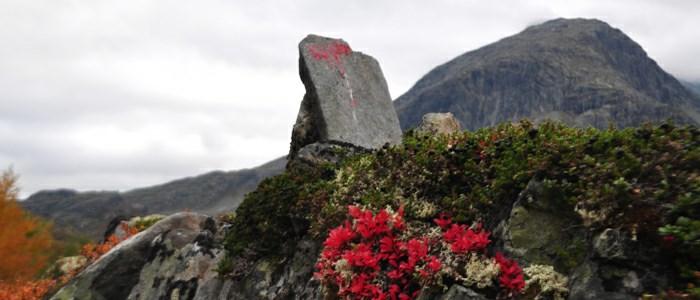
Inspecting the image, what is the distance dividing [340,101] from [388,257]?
898 cm

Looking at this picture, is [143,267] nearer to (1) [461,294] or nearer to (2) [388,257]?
(2) [388,257]

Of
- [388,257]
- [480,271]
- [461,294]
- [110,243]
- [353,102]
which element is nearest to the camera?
[461,294]

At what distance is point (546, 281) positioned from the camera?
6.80 metres

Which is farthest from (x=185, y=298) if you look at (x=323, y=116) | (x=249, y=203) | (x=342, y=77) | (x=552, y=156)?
(x=552, y=156)

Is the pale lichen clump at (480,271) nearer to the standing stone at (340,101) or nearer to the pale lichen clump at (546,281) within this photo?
the pale lichen clump at (546,281)

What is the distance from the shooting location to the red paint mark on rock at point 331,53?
1752 centimetres

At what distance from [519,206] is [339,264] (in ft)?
9.27

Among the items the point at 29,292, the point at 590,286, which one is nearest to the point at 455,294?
the point at 590,286

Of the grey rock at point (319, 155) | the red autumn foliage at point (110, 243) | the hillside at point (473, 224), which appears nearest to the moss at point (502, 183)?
the hillside at point (473, 224)

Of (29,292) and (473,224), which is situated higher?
(473,224)

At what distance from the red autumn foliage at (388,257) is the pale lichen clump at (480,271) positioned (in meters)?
0.12

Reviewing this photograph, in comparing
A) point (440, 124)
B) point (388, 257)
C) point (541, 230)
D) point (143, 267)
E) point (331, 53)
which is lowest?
point (143, 267)

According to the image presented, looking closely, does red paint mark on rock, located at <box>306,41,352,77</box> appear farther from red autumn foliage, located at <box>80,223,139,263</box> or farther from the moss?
red autumn foliage, located at <box>80,223,139,263</box>

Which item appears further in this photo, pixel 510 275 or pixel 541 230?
pixel 541 230
